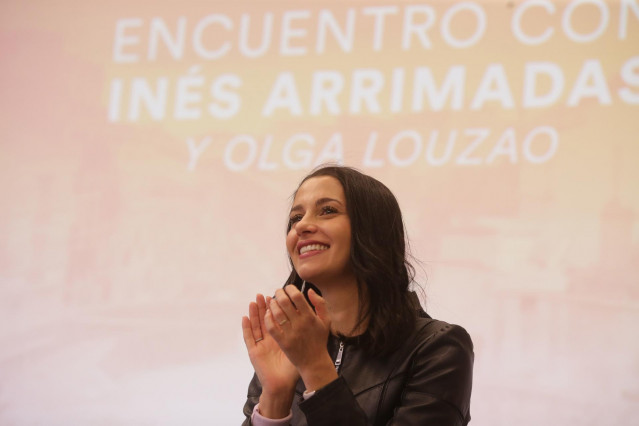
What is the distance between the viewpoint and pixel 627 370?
2.69m

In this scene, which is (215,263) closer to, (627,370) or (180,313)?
(180,313)

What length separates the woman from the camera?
1.46 meters

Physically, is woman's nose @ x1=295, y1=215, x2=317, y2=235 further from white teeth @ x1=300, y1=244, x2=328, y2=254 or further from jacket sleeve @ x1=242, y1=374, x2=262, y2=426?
jacket sleeve @ x1=242, y1=374, x2=262, y2=426

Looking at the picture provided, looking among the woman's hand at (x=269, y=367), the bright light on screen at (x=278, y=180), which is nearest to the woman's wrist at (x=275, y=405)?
the woman's hand at (x=269, y=367)

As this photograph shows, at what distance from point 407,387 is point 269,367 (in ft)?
0.92

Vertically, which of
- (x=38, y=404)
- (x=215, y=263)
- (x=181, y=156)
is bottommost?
(x=38, y=404)

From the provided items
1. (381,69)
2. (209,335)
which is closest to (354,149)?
(381,69)

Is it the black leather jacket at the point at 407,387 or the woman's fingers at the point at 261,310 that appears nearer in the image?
the black leather jacket at the point at 407,387

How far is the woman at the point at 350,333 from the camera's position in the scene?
4.81 feet

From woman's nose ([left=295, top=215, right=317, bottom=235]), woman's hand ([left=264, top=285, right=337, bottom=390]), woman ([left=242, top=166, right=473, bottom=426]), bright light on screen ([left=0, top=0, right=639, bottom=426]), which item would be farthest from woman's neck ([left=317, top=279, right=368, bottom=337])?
bright light on screen ([left=0, top=0, right=639, bottom=426])

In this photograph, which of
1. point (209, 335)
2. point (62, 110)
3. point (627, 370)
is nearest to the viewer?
point (627, 370)

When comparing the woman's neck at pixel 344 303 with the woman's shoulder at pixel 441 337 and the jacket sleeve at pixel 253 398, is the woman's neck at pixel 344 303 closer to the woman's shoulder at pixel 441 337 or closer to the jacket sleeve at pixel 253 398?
the woman's shoulder at pixel 441 337

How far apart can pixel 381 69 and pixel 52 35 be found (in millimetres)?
1658

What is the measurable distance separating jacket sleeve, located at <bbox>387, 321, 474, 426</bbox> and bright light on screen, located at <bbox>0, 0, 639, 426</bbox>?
133 cm
